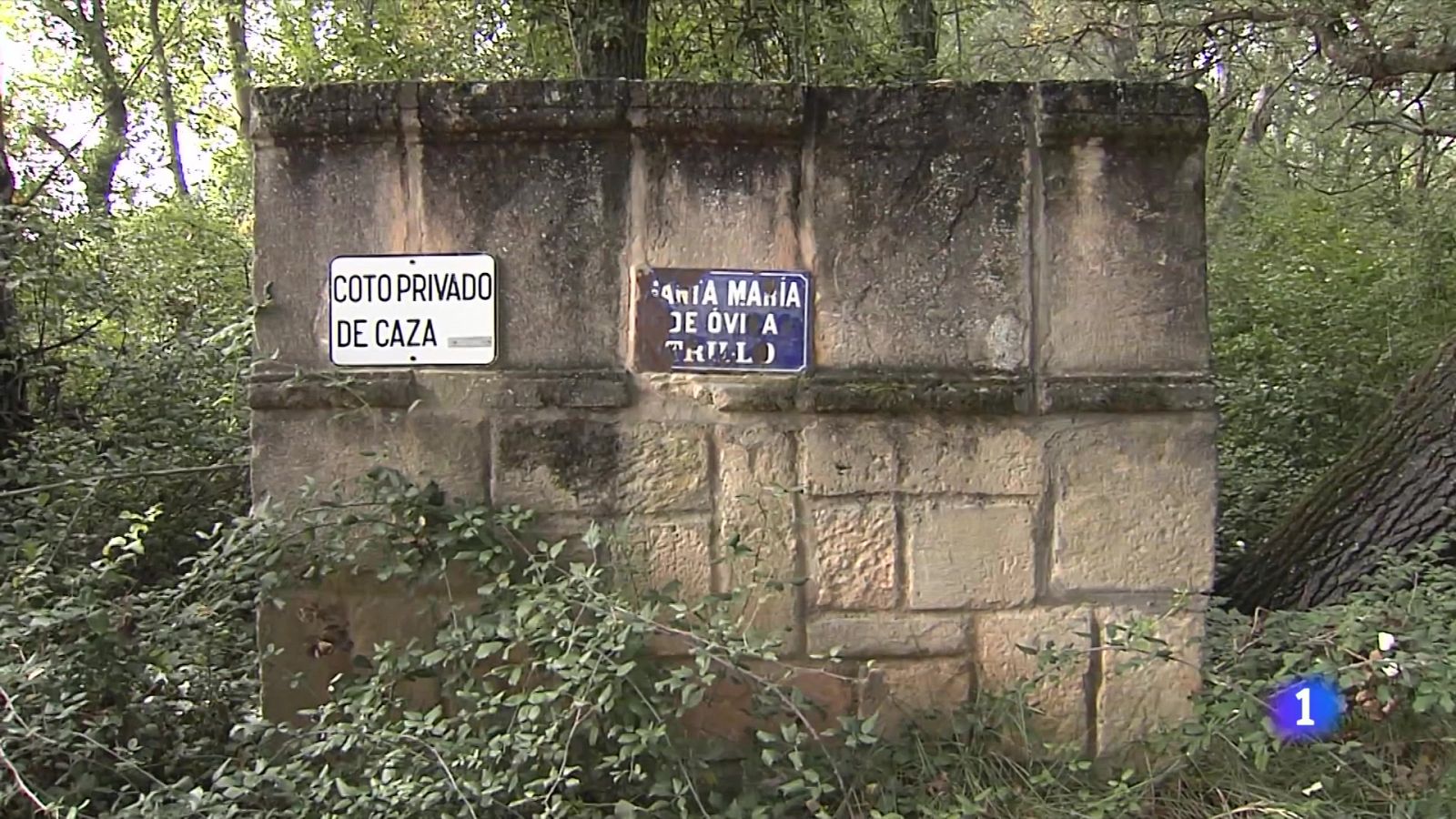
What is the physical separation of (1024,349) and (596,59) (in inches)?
136

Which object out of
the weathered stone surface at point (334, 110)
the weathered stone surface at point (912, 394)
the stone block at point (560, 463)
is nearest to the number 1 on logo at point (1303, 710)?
the weathered stone surface at point (912, 394)

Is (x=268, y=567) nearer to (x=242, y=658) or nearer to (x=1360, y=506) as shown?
(x=242, y=658)

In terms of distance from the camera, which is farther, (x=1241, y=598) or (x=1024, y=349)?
(x=1241, y=598)

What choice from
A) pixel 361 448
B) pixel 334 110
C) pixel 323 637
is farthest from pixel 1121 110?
pixel 323 637

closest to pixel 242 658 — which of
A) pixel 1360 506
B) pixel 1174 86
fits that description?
pixel 1174 86

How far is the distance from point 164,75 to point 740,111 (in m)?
7.94

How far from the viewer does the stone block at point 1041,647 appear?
2.71m

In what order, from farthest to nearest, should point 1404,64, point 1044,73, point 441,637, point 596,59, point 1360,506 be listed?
1. point 1044,73
2. point 596,59
3. point 1404,64
4. point 1360,506
5. point 441,637

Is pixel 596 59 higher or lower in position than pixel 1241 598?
higher

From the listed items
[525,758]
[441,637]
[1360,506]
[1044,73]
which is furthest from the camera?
[1044,73]

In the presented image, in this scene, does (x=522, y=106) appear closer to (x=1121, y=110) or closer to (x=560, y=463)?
(x=560, y=463)

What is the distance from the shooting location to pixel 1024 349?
2.68 m

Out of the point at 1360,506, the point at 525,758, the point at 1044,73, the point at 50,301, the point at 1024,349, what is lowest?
the point at 525,758

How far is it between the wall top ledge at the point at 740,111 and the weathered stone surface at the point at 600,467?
680 millimetres
